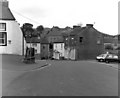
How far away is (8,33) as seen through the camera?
1574 inches

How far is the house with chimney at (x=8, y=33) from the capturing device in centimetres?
3906

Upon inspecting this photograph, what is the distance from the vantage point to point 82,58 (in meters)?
77.4

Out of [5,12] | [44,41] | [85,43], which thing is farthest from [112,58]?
[44,41]

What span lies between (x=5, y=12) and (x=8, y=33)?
144 inches

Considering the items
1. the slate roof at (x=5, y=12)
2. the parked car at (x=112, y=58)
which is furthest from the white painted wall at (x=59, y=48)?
the slate roof at (x=5, y=12)

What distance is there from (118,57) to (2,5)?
2589cm

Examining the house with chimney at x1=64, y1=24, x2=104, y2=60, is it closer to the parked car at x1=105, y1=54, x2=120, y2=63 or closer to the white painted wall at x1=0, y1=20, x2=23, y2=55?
the parked car at x1=105, y1=54, x2=120, y2=63

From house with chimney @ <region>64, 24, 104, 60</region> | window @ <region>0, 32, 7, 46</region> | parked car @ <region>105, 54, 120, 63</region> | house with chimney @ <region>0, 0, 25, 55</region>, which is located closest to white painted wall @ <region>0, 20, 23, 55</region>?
house with chimney @ <region>0, 0, 25, 55</region>

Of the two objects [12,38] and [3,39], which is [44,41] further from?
[3,39]

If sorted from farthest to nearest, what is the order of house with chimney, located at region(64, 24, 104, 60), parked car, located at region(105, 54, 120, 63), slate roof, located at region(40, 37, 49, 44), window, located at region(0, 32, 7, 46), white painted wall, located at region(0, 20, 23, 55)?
slate roof, located at region(40, 37, 49, 44)
house with chimney, located at region(64, 24, 104, 60)
parked car, located at region(105, 54, 120, 63)
white painted wall, located at region(0, 20, 23, 55)
window, located at region(0, 32, 7, 46)

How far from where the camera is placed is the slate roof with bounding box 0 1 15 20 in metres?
40.1

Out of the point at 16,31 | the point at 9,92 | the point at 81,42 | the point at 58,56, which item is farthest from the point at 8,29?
the point at 58,56

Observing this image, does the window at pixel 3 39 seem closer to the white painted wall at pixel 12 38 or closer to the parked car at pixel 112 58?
the white painted wall at pixel 12 38

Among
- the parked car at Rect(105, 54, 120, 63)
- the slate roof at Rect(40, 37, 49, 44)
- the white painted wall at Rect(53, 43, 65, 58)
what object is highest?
the slate roof at Rect(40, 37, 49, 44)
